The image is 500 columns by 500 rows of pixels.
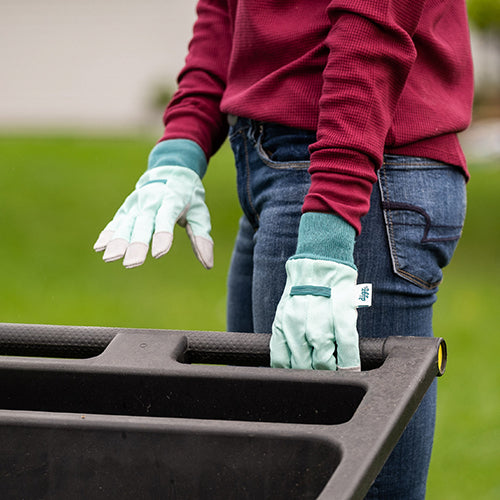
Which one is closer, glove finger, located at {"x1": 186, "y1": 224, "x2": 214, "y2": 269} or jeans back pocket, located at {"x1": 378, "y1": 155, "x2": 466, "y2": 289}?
jeans back pocket, located at {"x1": 378, "y1": 155, "x2": 466, "y2": 289}

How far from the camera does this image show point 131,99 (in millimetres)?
33969

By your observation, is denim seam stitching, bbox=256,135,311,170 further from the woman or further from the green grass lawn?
the green grass lawn

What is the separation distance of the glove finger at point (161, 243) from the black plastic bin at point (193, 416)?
0.86 feet

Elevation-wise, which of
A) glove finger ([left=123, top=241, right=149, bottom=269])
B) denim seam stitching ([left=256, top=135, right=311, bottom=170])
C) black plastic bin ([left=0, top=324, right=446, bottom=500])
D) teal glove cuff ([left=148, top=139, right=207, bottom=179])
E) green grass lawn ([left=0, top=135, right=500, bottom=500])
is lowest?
green grass lawn ([left=0, top=135, right=500, bottom=500])

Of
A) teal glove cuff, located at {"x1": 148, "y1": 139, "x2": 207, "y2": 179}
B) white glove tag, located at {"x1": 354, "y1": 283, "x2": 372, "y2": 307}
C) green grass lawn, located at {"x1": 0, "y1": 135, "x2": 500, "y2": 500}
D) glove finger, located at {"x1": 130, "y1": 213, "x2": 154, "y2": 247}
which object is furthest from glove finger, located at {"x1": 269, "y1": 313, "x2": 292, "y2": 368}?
→ green grass lawn, located at {"x1": 0, "y1": 135, "x2": 500, "y2": 500}

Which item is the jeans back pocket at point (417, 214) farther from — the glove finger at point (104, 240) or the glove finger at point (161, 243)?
the glove finger at point (104, 240)

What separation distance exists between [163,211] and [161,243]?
9 cm

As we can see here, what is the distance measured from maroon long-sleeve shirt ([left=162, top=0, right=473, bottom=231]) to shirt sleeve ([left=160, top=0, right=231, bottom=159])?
0.03m

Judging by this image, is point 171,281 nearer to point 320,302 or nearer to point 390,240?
point 390,240

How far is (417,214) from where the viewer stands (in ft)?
5.12

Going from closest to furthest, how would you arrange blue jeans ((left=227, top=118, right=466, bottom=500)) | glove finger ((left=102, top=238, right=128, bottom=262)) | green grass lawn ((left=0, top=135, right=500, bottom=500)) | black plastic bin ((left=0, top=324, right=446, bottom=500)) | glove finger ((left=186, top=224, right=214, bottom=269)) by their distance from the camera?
black plastic bin ((left=0, top=324, right=446, bottom=500)) → blue jeans ((left=227, top=118, right=466, bottom=500)) → glove finger ((left=102, top=238, right=128, bottom=262)) → glove finger ((left=186, top=224, right=214, bottom=269)) → green grass lawn ((left=0, top=135, right=500, bottom=500))

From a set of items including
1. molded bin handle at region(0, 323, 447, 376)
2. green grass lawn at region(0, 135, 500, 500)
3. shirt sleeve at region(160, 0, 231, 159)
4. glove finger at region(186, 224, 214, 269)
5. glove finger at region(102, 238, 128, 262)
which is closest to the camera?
molded bin handle at region(0, 323, 447, 376)

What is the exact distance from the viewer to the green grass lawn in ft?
12.8

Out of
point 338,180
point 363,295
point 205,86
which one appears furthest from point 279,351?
point 205,86
